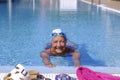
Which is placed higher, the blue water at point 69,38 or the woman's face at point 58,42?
the woman's face at point 58,42

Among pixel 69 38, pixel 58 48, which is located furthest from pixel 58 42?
pixel 69 38

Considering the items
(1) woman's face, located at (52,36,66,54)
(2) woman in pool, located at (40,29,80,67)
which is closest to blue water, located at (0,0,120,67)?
(2) woman in pool, located at (40,29,80,67)

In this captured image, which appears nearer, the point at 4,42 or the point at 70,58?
the point at 70,58

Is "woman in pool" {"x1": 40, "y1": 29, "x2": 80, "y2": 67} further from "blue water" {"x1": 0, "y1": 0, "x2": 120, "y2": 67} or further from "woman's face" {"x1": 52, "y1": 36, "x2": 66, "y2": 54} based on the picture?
"blue water" {"x1": 0, "y1": 0, "x2": 120, "y2": 67}

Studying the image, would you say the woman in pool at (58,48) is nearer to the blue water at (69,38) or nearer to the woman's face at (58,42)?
the woman's face at (58,42)

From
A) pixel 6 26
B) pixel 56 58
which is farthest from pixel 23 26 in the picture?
pixel 56 58

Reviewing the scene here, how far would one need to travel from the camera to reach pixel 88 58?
246 inches

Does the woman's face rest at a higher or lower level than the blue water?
higher

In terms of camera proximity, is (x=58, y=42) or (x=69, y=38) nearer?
(x=58, y=42)

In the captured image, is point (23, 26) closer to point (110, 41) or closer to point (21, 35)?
A: point (21, 35)

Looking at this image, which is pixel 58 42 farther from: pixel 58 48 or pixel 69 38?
pixel 69 38

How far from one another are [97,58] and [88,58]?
176 mm

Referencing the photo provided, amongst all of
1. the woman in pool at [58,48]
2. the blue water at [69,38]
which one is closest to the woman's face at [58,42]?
the woman in pool at [58,48]

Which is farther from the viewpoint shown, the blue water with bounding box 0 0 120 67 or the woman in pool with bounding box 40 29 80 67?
the blue water with bounding box 0 0 120 67
